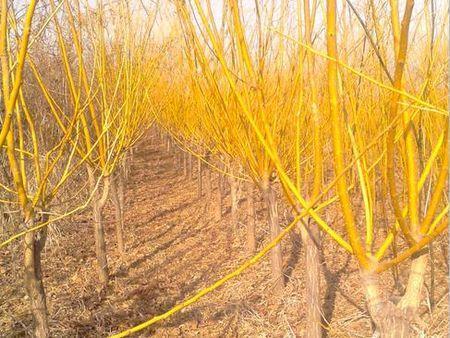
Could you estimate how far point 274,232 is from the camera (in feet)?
12.1

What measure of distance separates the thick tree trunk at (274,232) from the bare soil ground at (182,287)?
0.18 m

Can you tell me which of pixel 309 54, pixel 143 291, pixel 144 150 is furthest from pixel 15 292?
pixel 144 150

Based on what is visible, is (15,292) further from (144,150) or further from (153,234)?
(144,150)

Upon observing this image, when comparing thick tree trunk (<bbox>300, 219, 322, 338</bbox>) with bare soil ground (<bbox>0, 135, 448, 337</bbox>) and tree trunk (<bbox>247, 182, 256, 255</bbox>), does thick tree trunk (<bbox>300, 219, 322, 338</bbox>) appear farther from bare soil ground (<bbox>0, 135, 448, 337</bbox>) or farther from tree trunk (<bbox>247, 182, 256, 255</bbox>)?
tree trunk (<bbox>247, 182, 256, 255</bbox>)

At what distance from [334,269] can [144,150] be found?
41.9ft

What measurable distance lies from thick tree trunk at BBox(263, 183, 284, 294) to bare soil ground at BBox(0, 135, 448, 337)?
18cm

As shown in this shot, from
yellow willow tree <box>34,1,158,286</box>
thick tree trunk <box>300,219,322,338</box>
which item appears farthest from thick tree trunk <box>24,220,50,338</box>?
thick tree trunk <box>300,219,322,338</box>

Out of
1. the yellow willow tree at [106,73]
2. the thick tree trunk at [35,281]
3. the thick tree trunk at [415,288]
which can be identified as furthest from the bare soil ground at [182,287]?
Answer: the thick tree trunk at [35,281]

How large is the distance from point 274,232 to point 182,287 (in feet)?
5.60

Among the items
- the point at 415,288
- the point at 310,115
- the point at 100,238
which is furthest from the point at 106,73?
the point at 415,288

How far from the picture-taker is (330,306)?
3.91 m

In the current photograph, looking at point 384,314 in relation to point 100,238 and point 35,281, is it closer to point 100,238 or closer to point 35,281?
point 35,281

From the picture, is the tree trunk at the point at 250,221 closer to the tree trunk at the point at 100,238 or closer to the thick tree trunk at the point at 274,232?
the thick tree trunk at the point at 274,232

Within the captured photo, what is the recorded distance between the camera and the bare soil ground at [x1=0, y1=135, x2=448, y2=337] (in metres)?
3.75
